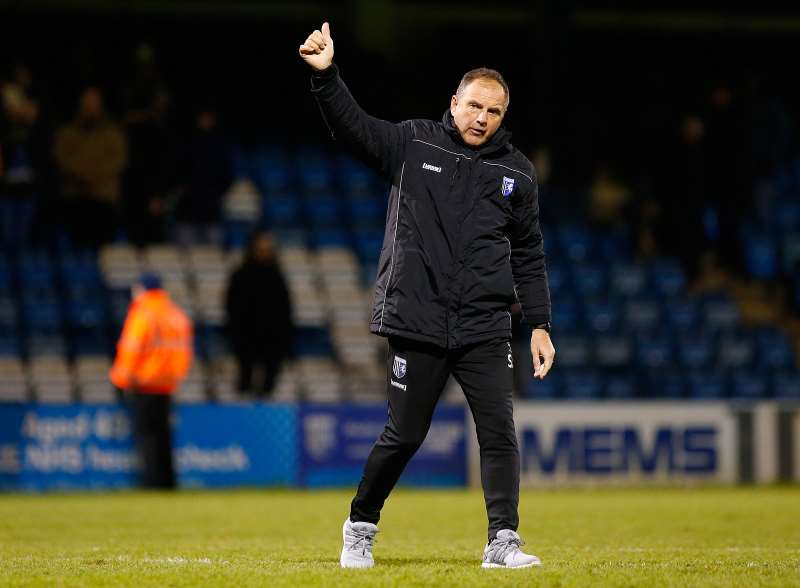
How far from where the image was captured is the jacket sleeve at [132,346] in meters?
14.3

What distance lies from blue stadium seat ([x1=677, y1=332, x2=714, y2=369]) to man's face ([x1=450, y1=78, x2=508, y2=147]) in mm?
12147

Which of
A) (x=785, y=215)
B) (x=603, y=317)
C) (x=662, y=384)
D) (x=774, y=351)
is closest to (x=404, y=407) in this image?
(x=662, y=384)

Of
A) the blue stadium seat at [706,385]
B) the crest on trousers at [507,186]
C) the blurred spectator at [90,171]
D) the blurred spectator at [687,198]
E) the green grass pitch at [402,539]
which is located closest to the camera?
the green grass pitch at [402,539]

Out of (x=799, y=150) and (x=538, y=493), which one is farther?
(x=799, y=150)

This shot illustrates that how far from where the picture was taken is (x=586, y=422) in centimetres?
1573

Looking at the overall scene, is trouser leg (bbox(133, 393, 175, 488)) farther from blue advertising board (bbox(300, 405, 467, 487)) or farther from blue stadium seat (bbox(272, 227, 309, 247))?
blue stadium seat (bbox(272, 227, 309, 247))

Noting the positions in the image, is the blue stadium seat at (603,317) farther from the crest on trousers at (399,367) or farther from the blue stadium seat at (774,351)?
the crest on trousers at (399,367)

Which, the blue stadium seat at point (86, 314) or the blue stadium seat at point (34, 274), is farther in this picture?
the blue stadium seat at point (34, 274)

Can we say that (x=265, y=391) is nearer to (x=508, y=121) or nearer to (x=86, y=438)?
(x=86, y=438)

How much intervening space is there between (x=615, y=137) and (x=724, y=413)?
22.7 ft

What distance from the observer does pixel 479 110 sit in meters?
6.20

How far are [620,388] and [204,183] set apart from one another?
17.8 feet

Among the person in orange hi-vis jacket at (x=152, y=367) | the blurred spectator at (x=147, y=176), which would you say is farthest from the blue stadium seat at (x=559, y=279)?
the person in orange hi-vis jacket at (x=152, y=367)

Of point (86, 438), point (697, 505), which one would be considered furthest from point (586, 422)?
point (86, 438)
